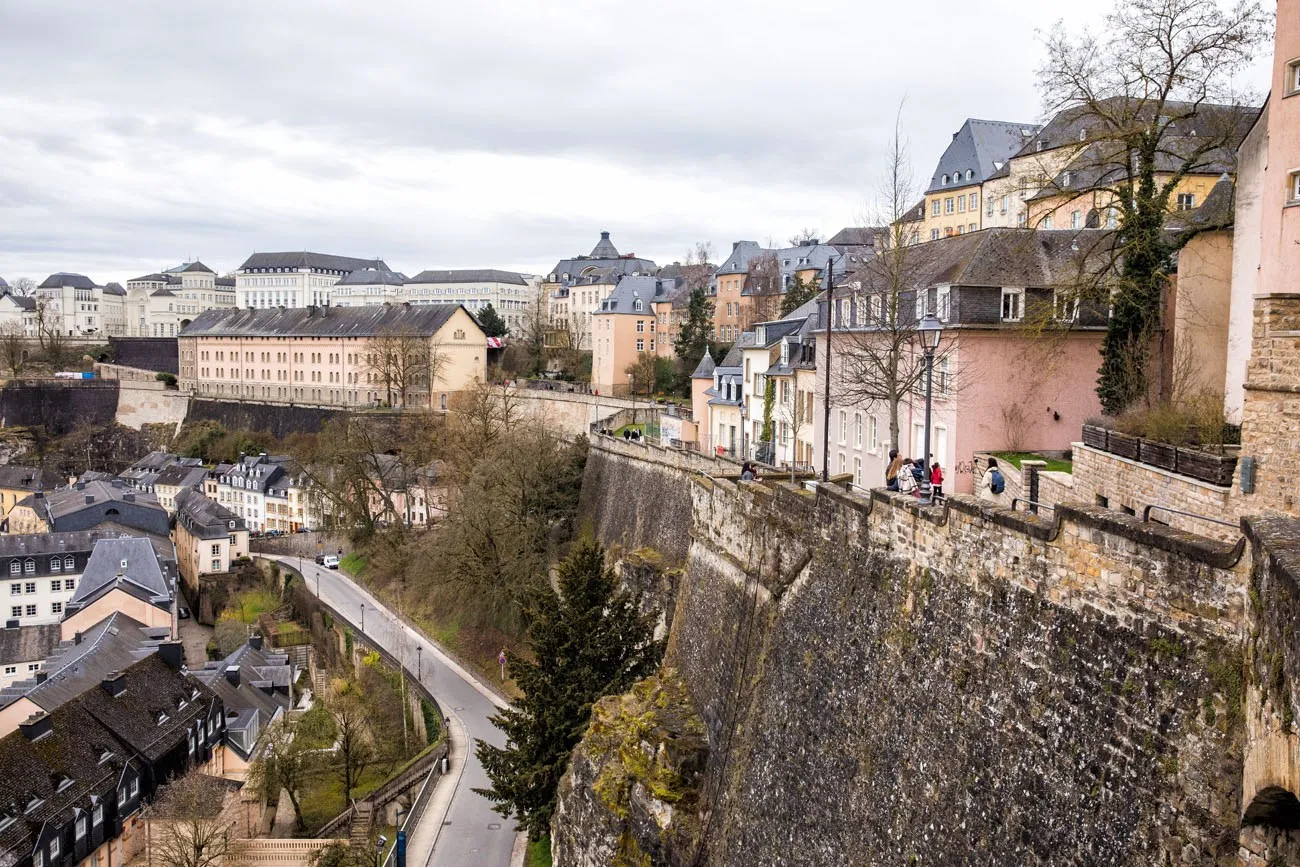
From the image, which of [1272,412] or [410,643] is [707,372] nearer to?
[410,643]

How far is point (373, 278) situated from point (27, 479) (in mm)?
60662

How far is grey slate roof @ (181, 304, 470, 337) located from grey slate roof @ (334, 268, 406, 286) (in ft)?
82.7

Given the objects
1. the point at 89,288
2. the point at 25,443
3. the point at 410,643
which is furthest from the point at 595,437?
the point at 89,288

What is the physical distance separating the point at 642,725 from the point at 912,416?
10379mm

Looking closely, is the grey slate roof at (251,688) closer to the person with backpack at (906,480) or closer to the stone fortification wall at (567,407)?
the stone fortification wall at (567,407)

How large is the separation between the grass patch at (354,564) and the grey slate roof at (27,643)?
13443 mm

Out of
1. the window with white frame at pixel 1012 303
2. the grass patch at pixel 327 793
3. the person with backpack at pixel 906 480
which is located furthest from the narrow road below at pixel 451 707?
the window with white frame at pixel 1012 303

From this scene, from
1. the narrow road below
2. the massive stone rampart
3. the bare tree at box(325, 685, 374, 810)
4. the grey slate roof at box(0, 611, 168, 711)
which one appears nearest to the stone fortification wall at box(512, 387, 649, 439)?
the narrow road below

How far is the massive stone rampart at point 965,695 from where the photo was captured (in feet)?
20.7

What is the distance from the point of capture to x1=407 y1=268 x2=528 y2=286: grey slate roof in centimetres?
12331

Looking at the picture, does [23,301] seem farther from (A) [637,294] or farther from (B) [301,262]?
(A) [637,294]

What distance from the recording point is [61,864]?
25281 millimetres

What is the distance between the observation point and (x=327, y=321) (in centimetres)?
9288

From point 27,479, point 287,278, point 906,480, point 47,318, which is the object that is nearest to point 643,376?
point 27,479
